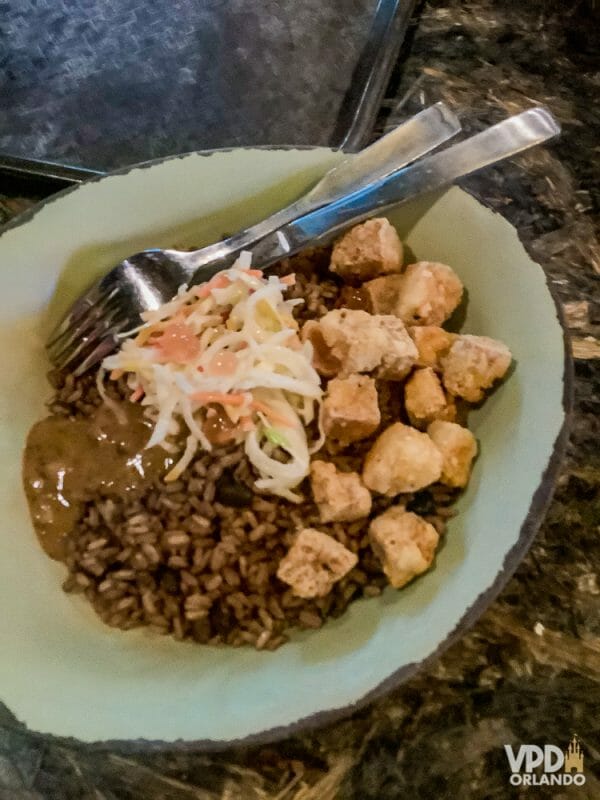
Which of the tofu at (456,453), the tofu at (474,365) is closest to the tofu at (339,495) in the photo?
the tofu at (456,453)

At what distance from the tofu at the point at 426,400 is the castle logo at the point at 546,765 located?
0.69 metres

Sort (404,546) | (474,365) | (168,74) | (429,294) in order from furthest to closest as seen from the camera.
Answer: (168,74), (429,294), (474,365), (404,546)

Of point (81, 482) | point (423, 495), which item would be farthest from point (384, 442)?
point (81, 482)

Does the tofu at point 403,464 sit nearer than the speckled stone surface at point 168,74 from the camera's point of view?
Yes

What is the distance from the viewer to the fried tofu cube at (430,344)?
1.54 m

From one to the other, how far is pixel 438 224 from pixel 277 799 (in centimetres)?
129

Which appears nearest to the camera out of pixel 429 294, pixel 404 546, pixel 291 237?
pixel 404 546

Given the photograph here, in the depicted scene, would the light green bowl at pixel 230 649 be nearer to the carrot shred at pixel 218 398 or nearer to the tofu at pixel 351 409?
the tofu at pixel 351 409

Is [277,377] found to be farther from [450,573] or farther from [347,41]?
[347,41]

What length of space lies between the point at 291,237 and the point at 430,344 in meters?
0.42

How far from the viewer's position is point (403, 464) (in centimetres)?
138

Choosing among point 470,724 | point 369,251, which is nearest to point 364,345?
point 369,251

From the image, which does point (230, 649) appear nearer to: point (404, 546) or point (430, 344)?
point (404, 546)

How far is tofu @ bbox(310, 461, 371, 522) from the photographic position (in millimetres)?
1395
